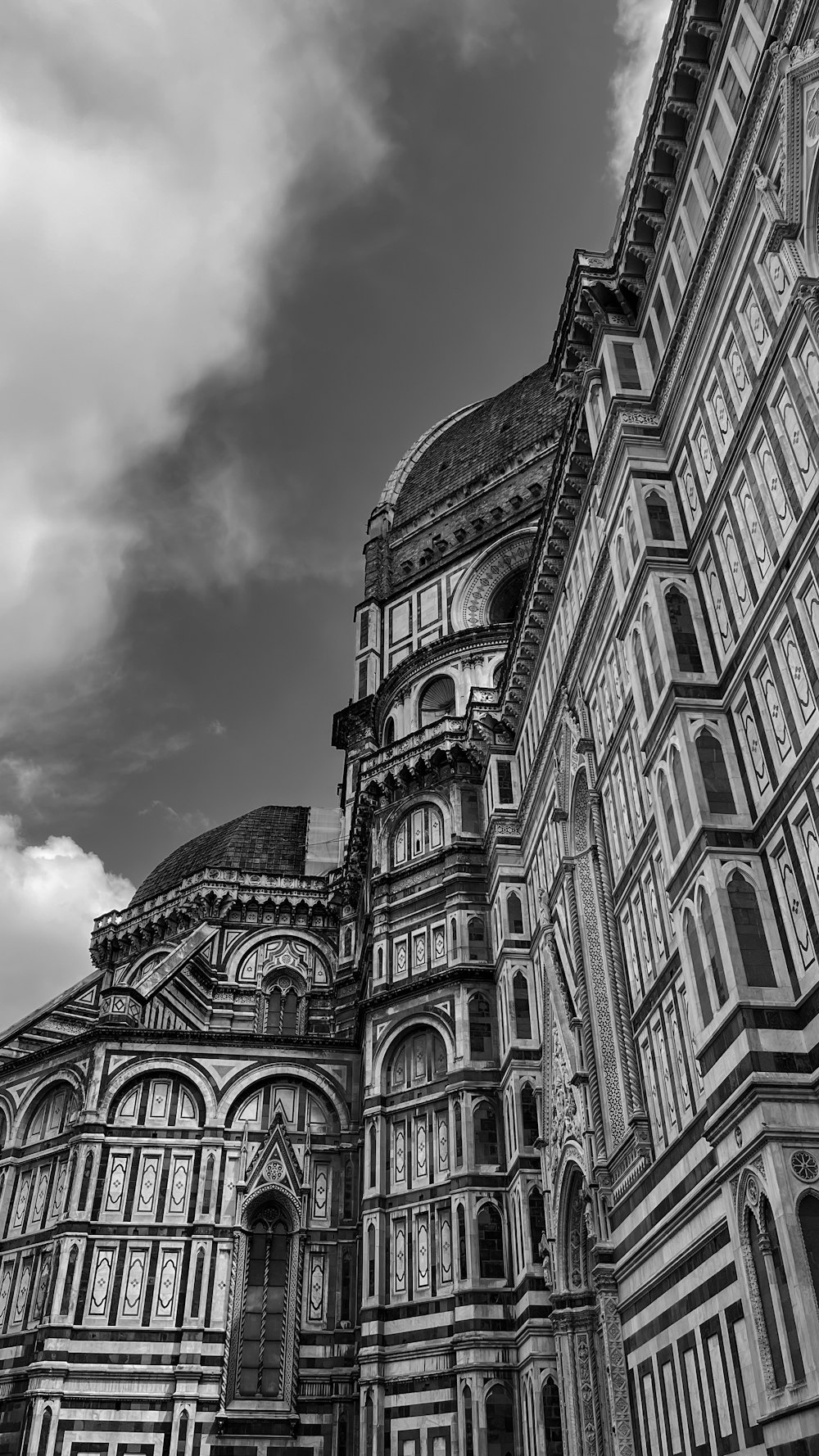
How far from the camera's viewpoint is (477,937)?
1215 inches

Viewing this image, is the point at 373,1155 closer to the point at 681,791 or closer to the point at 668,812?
the point at 668,812

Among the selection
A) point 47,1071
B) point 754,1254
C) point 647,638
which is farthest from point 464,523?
point 754,1254

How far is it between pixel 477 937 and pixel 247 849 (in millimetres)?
17255

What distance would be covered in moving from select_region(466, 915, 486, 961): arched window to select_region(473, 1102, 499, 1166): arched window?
3.85m

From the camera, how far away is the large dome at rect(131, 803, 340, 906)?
4525cm

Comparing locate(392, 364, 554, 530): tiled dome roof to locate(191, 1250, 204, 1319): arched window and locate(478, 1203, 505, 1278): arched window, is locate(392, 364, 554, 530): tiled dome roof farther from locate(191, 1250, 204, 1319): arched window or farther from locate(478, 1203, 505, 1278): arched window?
locate(191, 1250, 204, 1319): arched window

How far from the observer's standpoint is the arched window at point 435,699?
3847 centimetres

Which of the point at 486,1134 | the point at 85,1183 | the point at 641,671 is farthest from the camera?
the point at 85,1183

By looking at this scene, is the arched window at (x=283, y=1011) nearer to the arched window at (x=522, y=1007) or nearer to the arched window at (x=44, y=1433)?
the arched window at (x=522, y=1007)

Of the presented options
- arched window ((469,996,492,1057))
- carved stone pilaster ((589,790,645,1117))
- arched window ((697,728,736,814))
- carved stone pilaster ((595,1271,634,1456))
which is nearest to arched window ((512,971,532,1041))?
arched window ((469,996,492,1057))

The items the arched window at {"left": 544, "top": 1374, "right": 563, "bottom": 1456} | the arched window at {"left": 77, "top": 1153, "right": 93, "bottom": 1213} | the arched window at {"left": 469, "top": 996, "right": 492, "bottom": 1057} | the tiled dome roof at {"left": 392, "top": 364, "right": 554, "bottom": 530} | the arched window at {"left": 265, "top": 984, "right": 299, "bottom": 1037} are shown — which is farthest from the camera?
the tiled dome roof at {"left": 392, "top": 364, "right": 554, "bottom": 530}

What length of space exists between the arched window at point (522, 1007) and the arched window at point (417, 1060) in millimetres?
2962

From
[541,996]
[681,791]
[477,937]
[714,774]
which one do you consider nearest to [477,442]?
[477,937]

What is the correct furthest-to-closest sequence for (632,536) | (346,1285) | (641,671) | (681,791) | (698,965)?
(346,1285)
(632,536)
(641,671)
(681,791)
(698,965)
